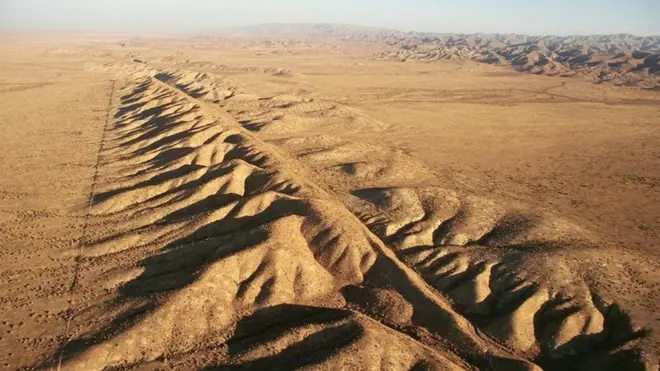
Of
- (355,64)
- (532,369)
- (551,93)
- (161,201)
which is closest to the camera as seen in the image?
(532,369)

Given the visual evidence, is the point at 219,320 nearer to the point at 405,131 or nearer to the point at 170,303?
the point at 170,303

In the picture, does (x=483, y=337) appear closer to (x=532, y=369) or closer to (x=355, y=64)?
(x=532, y=369)

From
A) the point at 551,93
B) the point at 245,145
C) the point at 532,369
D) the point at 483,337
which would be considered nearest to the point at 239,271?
the point at 483,337

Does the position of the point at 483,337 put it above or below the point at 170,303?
below

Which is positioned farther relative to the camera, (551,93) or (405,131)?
(551,93)

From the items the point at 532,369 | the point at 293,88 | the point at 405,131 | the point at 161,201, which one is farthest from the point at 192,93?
the point at 532,369

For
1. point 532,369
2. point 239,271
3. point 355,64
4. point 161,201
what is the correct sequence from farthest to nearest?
point 355,64 < point 161,201 < point 239,271 < point 532,369
